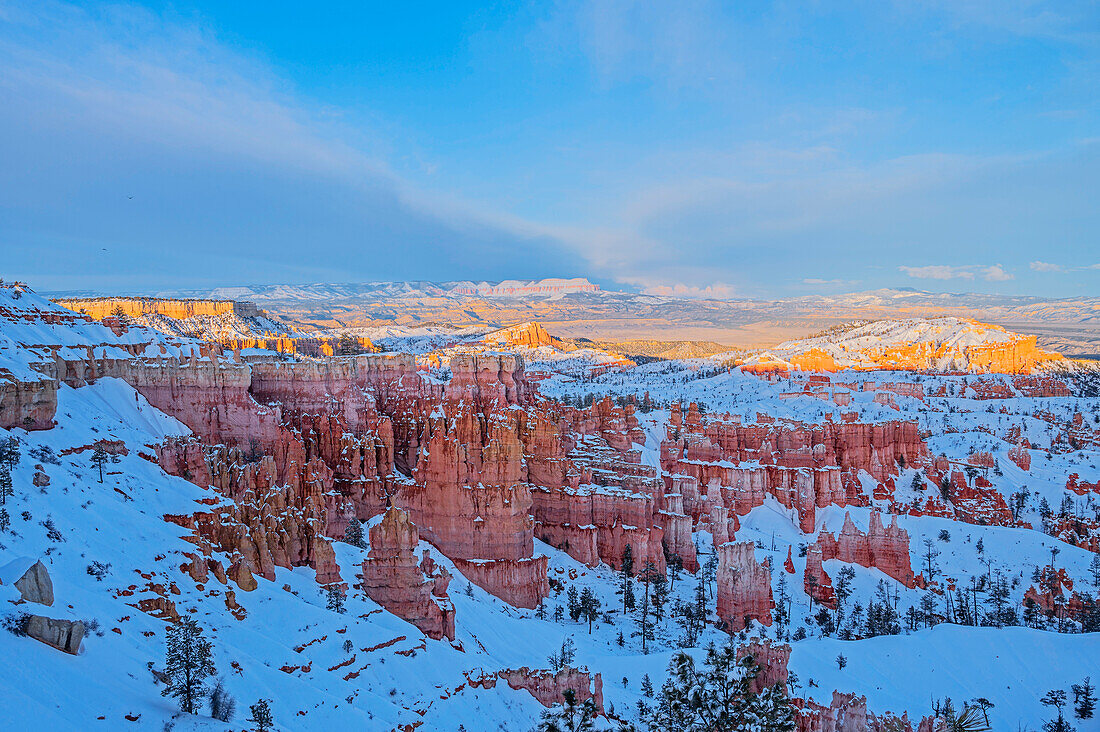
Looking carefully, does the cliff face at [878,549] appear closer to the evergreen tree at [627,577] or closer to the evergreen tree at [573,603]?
the evergreen tree at [627,577]

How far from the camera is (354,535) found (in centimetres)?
3512

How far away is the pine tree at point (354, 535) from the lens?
34.7 m

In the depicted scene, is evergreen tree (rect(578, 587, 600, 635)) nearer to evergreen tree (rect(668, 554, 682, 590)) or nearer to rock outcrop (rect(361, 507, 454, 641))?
evergreen tree (rect(668, 554, 682, 590))

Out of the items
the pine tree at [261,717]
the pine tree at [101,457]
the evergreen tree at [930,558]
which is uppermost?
the pine tree at [101,457]

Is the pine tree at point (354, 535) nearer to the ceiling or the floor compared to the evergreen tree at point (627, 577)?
nearer to the ceiling

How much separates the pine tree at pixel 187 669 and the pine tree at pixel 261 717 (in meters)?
1.17

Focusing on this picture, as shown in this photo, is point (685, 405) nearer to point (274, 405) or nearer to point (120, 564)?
point (274, 405)

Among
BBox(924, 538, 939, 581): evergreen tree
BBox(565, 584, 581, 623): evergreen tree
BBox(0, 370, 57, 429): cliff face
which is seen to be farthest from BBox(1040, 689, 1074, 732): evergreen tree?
BBox(0, 370, 57, 429): cliff face

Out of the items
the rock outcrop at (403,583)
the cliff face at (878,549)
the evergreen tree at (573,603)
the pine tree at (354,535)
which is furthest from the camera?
the cliff face at (878,549)

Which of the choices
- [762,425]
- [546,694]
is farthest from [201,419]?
[762,425]

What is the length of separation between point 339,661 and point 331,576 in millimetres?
6794

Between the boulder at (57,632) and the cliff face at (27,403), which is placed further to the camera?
the cliff face at (27,403)

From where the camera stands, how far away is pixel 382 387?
55469 mm

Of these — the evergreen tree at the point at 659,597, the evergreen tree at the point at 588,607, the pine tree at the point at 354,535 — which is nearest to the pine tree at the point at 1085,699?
the evergreen tree at the point at 659,597
